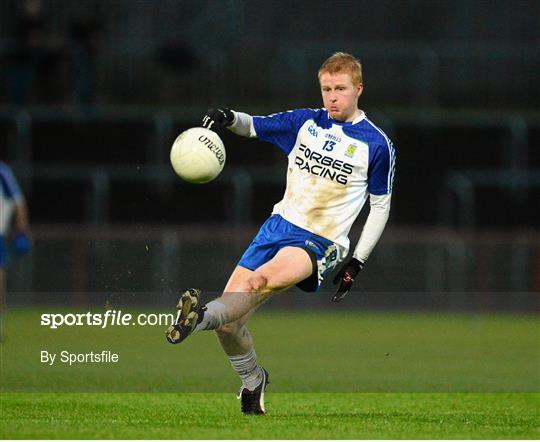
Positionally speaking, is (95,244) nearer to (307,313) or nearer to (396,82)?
(307,313)

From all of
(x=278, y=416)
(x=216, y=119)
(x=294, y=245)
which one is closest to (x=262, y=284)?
(x=294, y=245)

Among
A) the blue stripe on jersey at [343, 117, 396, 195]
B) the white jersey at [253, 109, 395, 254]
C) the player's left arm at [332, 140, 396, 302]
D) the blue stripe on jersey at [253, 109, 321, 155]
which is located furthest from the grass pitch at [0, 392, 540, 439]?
the blue stripe on jersey at [253, 109, 321, 155]

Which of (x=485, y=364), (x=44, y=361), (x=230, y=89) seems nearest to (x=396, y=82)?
(x=230, y=89)

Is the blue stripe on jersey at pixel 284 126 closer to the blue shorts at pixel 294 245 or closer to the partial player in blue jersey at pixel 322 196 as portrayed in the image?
the partial player in blue jersey at pixel 322 196

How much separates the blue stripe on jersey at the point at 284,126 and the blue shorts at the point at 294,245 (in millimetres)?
522

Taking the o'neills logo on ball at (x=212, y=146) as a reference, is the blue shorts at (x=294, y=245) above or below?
below

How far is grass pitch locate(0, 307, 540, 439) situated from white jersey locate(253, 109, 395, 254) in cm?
128

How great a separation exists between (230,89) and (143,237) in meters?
4.98

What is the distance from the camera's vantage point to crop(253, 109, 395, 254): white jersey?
9312mm

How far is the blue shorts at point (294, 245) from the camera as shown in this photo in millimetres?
9266

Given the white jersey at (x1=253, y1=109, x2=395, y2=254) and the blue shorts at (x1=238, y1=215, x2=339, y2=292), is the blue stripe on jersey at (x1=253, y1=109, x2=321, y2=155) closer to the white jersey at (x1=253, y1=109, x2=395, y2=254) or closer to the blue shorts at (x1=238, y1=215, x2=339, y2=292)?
the white jersey at (x1=253, y1=109, x2=395, y2=254)

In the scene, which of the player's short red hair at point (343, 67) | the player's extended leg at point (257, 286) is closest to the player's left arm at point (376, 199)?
the player's extended leg at point (257, 286)

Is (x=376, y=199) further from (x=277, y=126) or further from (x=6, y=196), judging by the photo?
(x=6, y=196)

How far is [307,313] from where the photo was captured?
19.0 metres
